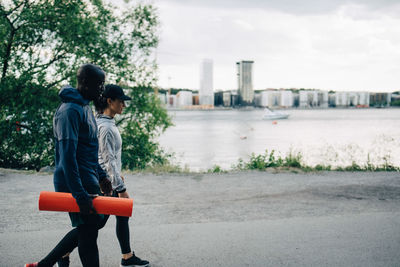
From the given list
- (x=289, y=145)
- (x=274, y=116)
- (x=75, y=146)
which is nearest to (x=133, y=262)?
(x=75, y=146)

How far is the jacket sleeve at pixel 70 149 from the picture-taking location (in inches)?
92.8

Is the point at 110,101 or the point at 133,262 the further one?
the point at 133,262

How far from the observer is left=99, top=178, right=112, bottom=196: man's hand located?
9.41 ft

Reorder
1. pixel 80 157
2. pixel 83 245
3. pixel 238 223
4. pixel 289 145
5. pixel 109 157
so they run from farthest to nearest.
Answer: pixel 289 145 < pixel 238 223 < pixel 109 157 < pixel 83 245 < pixel 80 157

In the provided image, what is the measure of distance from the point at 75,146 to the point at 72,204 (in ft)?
1.45

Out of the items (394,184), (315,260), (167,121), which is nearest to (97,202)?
(315,260)

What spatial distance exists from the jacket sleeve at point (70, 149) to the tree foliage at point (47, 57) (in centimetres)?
835

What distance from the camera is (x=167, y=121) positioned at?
1217 cm

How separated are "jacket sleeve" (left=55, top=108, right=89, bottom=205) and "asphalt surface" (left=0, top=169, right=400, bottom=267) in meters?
1.44

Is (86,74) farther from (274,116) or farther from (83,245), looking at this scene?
(274,116)

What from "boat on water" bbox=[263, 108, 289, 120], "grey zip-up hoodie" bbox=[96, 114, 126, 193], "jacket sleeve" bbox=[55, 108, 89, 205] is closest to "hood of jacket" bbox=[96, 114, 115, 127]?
"grey zip-up hoodie" bbox=[96, 114, 126, 193]

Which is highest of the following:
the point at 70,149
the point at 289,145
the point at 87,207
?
the point at 70,149

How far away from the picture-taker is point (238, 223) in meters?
4.70

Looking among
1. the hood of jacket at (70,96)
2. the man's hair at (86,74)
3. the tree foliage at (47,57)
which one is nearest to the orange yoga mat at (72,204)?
the hood of jacket at (70,96)
